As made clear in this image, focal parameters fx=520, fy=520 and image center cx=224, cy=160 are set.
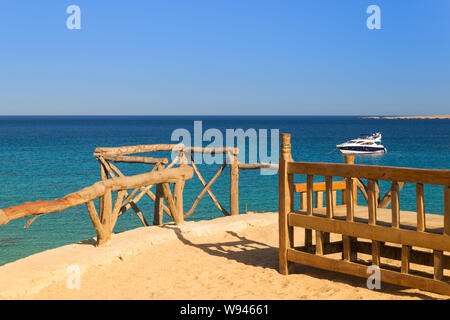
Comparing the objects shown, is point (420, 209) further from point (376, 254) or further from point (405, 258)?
point (376, 254)

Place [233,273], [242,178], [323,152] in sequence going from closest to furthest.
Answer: [233,273], [242,178], [323,152]

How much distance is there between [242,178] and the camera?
3012 cm

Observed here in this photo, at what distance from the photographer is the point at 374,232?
5.61 metres

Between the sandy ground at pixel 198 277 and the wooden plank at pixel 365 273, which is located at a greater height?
the wooden plank at pixel 365 273

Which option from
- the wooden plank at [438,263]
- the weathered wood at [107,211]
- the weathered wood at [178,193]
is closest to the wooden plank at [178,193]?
the weathered wood at [178,193]

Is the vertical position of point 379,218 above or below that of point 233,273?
above

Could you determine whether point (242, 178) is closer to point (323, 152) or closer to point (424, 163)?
point (424, 163)

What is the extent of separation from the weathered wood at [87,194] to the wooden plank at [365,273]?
2.88m

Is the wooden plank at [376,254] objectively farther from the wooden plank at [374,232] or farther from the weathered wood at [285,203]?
the weathered wood at [285,203]

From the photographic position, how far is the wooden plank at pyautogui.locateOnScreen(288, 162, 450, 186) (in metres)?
5.06

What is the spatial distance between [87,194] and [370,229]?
3.81 meters

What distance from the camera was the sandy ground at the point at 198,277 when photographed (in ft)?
19.1
